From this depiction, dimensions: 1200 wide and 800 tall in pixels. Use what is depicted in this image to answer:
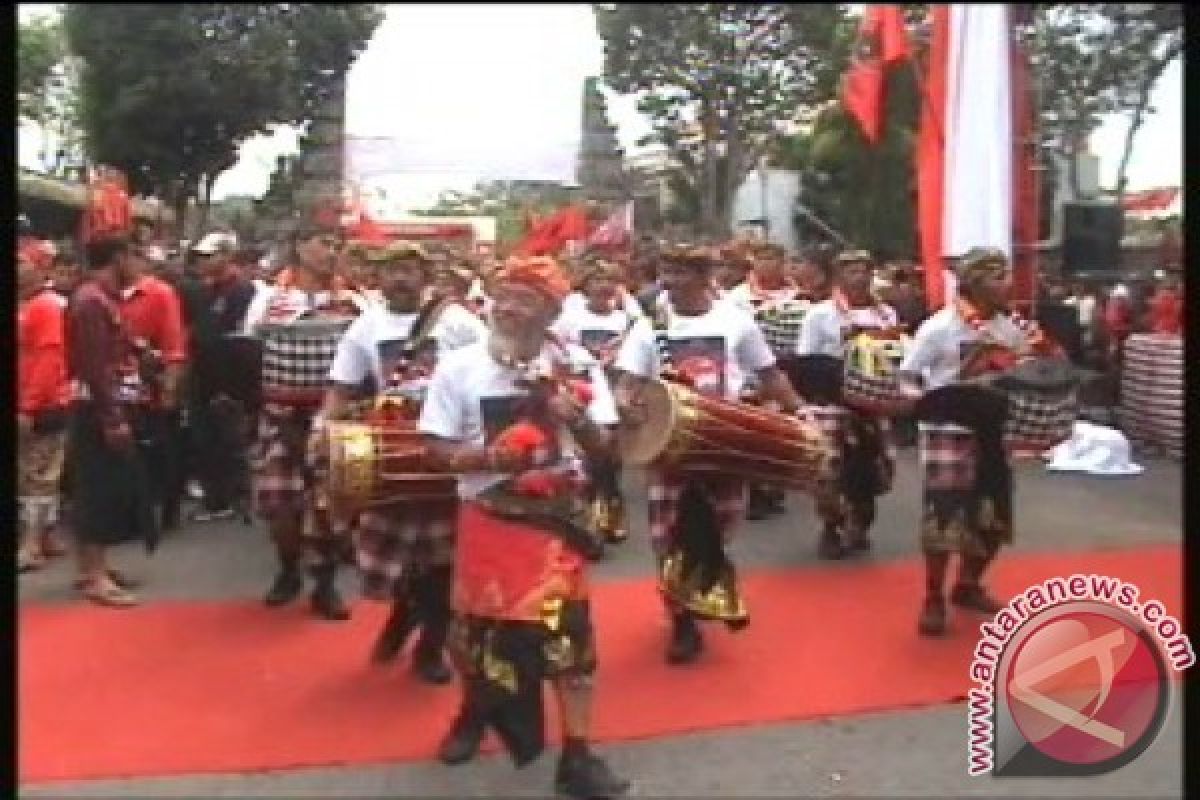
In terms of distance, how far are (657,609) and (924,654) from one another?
430 millimetres

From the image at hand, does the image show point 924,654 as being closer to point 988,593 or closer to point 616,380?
point 988,593

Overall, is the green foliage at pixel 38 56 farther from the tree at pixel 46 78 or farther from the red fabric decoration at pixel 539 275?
the red fabric decoration at pixel 539 275

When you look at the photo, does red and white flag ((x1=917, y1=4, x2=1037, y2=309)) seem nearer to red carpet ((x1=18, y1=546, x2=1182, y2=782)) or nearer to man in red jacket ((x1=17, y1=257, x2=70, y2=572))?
red carpet ((x1=18, y1=546, x2=1182, y2=782))

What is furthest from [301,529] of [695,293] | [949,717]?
[949,717]

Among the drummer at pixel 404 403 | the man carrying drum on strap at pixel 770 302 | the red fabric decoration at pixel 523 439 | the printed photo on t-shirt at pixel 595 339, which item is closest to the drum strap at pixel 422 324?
the drummer at pixel 404 403

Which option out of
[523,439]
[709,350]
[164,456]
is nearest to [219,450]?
[164,456]

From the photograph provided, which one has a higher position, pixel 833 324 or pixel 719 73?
pixel 719 73

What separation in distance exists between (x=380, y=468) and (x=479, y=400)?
0.56 feet

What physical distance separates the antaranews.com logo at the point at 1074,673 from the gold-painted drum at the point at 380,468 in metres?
0.98

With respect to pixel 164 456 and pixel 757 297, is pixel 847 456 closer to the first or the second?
pixel 757 297

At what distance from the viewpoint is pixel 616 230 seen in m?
1.08

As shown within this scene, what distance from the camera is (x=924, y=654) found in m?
1.31

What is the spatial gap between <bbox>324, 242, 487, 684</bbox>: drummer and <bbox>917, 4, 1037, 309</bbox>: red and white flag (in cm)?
83

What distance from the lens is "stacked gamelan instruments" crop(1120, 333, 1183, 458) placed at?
921 mm
